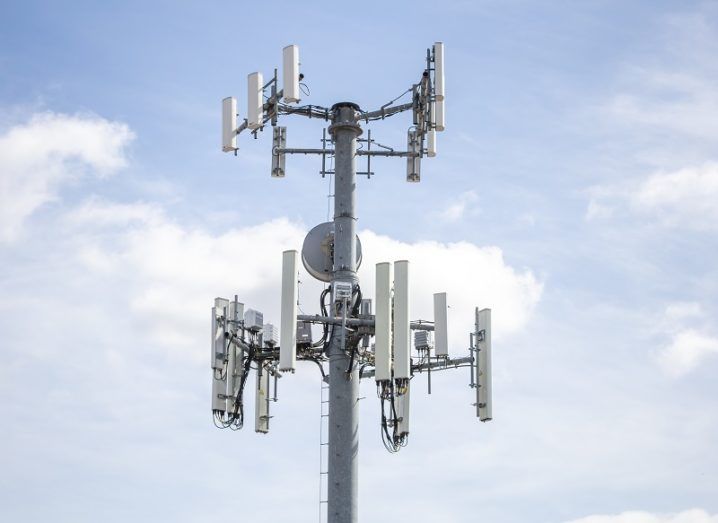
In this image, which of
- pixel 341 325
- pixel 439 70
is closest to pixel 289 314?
pixel 341 325

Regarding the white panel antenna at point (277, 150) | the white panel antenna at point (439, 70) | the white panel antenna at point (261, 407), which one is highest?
the white panel antenna at point (439, 70)

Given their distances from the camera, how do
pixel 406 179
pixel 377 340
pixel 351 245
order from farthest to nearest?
pixel 406 179
pixel 351 245
pixel 377 340

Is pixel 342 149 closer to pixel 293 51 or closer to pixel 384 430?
pixel 293 51

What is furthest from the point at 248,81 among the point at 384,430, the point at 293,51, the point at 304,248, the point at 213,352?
the point at 384,430

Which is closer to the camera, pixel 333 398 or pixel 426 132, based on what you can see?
pixel 333 398

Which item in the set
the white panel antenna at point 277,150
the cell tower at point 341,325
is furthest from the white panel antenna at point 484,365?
the white panel antenna at point 277,150

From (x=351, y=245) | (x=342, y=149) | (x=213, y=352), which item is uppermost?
(x=342, y=149)

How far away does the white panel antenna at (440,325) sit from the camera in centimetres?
3741

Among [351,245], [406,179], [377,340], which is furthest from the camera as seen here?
[406,179]

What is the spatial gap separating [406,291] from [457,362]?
344cm

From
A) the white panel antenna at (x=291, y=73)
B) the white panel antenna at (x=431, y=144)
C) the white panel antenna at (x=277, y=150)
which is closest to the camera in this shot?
the white panel antenna at (x=291, y=73)

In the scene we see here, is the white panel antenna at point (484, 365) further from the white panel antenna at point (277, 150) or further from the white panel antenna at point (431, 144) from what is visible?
the white panel antenna at point (277, 150)

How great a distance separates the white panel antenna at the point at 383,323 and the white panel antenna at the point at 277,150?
546 cm

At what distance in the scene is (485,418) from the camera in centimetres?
3734
